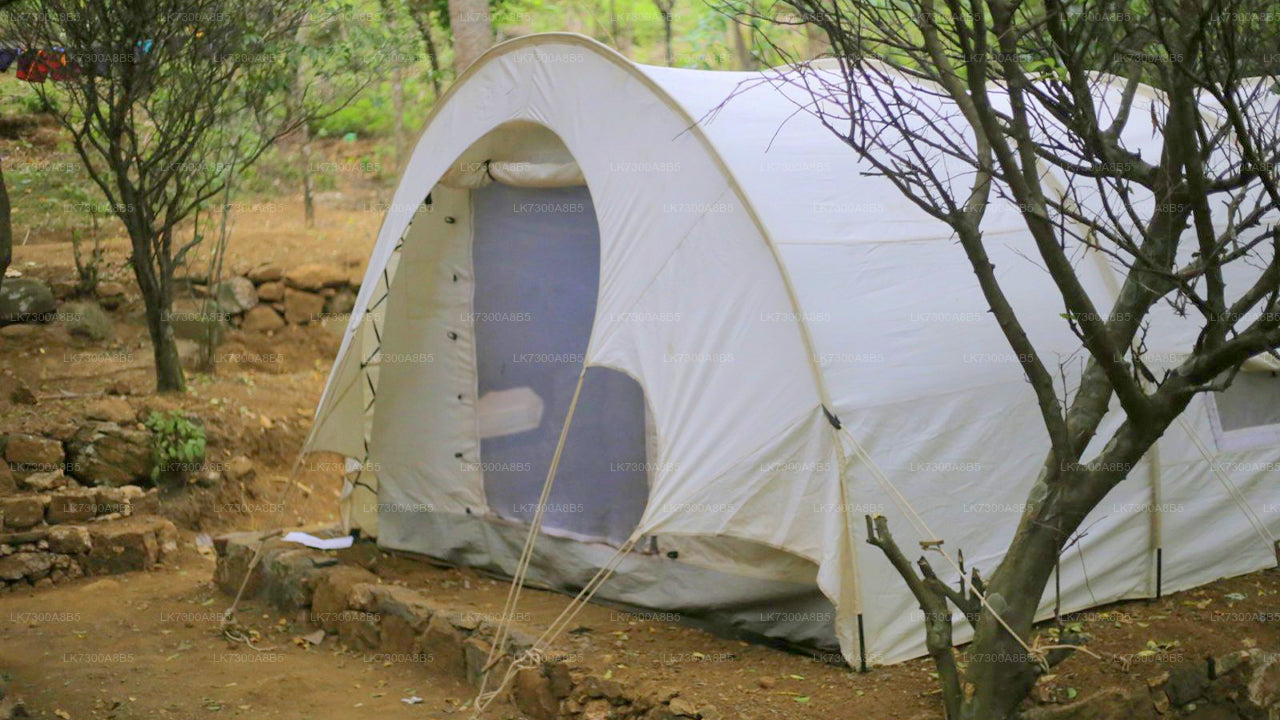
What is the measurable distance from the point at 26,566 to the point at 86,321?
369cm

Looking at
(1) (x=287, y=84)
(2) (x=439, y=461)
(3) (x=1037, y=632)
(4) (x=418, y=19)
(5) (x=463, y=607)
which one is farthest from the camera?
(4) (x=418, y=19)

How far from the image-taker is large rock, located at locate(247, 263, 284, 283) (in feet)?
40.2

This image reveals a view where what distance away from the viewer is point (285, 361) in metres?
11.8

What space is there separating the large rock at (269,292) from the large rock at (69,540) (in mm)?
4540

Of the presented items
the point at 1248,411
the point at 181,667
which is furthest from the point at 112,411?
the point at 1248,411

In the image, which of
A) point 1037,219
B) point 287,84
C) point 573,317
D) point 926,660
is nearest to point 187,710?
point 573,317

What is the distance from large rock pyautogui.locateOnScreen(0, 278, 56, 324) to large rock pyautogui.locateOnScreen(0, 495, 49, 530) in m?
3.11

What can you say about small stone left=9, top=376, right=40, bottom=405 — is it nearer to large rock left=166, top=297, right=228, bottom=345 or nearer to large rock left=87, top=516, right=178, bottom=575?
large rock left=87, top=516, right=178, bottom=575

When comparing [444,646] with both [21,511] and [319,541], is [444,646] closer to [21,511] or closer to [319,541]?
[319,541]

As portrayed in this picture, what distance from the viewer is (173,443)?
29.2 ft

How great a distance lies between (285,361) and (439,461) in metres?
4.90

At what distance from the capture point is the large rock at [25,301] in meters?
10.6

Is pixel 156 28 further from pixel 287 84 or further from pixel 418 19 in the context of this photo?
pixel 418 19

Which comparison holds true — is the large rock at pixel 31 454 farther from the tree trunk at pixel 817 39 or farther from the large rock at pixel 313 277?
the tree trunk at pixel 817 39
